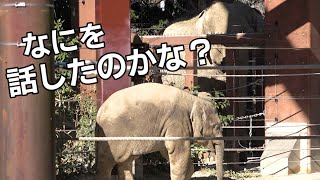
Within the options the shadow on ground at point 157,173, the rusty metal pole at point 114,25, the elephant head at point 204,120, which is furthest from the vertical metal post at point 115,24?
the shadow on ground at point 157,173

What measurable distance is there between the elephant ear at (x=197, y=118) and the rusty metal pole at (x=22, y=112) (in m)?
4.11

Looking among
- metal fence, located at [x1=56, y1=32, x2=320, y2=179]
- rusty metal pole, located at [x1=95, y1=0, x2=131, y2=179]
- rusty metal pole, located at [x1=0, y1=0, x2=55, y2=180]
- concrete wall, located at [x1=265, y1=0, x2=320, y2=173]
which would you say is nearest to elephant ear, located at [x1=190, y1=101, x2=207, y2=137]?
metal fence, located at [x1=56, y1=32, x2=320, y2=179]

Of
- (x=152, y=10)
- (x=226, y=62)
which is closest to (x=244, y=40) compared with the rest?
(x=226, y=62)

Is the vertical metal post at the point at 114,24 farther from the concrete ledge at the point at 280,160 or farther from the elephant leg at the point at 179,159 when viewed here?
the concrete ledge at the point at 280,160

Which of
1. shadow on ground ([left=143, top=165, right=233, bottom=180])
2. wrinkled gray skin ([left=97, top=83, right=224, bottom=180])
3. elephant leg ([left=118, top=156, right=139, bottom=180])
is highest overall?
wrinkled gray skin ([left=97, top=83, right=224, bottom=180])

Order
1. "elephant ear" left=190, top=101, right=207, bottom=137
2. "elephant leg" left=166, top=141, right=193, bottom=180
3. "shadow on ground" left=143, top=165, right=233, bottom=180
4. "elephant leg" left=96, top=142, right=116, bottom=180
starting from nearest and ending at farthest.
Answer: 1. "elephant leg" left=96, top=142, right=116, bottom=180
2. "elephant leg" left=166, top=141, right=193, bottom=180
3. "elephant ear" left=190, top=101, right=207, bottom=137
4. "shadow on ground" left=143, top=165, right=233, bottom=180

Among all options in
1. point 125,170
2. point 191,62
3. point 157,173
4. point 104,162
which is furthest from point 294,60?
point 104,162

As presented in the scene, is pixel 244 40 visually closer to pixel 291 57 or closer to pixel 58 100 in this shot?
pixel 291 57

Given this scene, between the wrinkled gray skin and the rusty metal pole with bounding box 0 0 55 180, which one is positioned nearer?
the rusty metal pole with bounding box 0 0 55 180

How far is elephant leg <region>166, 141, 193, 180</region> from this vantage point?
20.2 feet

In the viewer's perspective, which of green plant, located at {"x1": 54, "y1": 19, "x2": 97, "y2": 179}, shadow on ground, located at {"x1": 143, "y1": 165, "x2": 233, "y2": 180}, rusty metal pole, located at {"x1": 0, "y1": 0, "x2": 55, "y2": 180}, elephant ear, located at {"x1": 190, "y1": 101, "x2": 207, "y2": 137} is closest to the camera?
rusty metal pole, located at {"x1": 0, "y1": 0, "x2": 55, "y2": 180}

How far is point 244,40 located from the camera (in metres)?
9.09

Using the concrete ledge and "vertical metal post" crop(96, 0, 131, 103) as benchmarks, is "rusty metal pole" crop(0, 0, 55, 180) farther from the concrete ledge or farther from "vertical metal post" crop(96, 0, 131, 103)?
the concrete ledge

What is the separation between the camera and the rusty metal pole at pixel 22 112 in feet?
7.41
